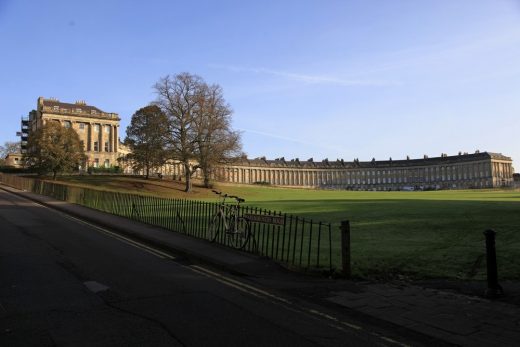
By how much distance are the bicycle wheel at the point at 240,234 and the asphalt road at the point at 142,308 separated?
2181 millimetres

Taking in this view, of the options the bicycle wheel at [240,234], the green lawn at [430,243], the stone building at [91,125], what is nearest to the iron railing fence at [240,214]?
the bicycle wheel at [240,234]

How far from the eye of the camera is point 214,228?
49.8 ft

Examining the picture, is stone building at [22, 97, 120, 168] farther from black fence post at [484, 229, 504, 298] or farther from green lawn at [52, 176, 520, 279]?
black fence post at [484, 229, 504, 298]

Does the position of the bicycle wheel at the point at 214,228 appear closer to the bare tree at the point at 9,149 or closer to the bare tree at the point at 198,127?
the bare tree at the point at 198,127

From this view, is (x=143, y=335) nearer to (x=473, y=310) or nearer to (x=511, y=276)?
(x=473, y=310)

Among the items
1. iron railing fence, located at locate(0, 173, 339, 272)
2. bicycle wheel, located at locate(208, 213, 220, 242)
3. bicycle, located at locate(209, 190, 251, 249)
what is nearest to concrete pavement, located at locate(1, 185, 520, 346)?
iron railing fence, located at locate(0, 173, 339, 272)

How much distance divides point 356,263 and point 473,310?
14.1ft

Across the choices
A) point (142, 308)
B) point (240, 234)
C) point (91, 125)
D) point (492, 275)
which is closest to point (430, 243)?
point (240, 234)

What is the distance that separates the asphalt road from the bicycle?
2.24 metres

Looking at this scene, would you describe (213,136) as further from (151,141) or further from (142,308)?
(142,308)

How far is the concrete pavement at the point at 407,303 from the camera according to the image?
6402 mm

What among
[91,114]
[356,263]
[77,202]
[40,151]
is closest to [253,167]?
[91,114]

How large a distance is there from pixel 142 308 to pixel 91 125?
134494mm

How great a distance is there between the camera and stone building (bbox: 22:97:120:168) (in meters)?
128
